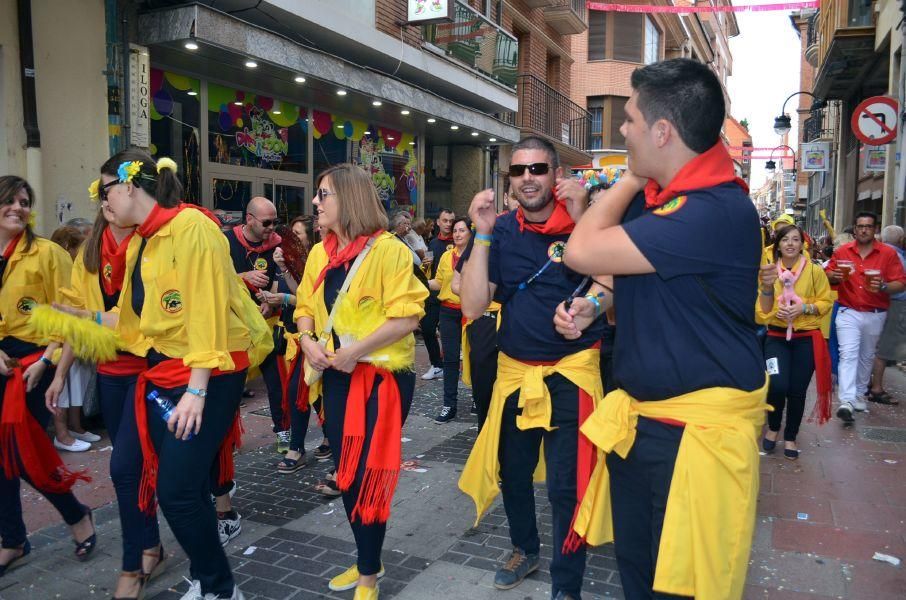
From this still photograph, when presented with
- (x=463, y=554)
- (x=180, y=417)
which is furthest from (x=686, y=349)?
(x=463, y=554)

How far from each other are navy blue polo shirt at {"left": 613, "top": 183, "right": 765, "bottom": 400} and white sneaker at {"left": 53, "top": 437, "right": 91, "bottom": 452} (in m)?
5.28

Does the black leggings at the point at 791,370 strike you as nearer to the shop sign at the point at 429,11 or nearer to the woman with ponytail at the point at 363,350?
the woman with ponytail at the point at 363,350

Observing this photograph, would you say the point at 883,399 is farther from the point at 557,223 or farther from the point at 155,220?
the point at 155,220

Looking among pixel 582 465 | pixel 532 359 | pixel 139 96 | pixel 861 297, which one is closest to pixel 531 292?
pixel 532 359

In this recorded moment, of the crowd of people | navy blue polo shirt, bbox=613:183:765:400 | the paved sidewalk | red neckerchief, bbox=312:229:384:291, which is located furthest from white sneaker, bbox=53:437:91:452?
navy blue polo shirt, bbox=613:183:765:400

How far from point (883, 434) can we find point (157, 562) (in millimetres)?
6424

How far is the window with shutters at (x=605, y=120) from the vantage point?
96.6ft

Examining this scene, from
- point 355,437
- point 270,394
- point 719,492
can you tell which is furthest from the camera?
point 270,394

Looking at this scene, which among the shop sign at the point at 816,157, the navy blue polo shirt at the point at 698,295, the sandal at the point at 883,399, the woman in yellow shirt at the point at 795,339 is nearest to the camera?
the navy blue polo shirt at the point at 698,295

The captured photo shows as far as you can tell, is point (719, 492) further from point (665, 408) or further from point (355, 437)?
point (355, 437)

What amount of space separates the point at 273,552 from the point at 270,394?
1876 mm

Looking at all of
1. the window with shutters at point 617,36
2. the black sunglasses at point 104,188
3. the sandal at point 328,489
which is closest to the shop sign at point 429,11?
the sandal at point 328,489

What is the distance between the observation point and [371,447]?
3.41 m

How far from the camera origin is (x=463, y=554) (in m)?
4.11
